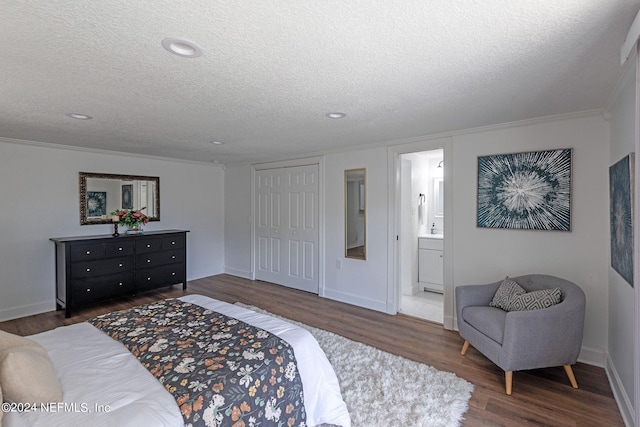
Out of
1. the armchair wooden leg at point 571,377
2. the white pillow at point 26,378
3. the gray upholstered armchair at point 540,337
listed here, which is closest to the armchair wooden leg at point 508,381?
the gray upholstered armchair at point 540,337

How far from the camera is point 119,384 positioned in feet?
4.75

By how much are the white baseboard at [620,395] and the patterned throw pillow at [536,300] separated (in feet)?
2.19

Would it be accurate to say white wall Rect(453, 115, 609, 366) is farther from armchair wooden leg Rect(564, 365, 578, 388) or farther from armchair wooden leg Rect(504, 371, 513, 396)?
armchair wooden leg Rect(504, 371, 513, 396)

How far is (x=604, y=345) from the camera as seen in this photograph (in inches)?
108

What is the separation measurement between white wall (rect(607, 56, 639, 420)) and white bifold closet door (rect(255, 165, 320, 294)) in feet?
11.4

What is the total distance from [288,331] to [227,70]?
5.75ft

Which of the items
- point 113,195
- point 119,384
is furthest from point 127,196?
point 119,384

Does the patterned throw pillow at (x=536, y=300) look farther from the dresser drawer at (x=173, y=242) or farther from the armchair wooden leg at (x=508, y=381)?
the dresser drawer at (x=173, y=242)

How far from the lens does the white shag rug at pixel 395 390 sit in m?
2.02

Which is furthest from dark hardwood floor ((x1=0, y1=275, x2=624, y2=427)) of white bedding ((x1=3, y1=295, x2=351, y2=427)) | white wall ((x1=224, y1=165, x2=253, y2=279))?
white bedding ((x1=3, y1=295, x2=351, y2=427))

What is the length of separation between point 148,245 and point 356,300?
3.33 metres

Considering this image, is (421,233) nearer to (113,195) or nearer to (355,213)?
(355,213)

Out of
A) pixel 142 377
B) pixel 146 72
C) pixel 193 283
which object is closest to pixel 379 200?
pixel 146 72

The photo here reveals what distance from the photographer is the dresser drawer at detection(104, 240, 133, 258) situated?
14.0 ft
